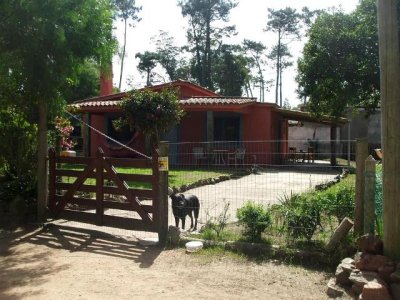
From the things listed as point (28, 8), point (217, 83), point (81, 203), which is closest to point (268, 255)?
point (81, 203)

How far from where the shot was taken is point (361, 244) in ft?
17.1

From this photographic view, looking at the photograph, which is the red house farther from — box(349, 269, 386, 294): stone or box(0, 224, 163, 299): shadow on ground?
box(349, 269, 386, 294): stone

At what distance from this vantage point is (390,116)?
506 cm

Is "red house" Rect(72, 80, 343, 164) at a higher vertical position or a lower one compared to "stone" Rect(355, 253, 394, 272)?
higher

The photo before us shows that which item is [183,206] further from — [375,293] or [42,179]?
[375,293]

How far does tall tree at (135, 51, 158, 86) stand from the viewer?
51844 mm

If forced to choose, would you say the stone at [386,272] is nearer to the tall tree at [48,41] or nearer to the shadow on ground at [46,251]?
the shadow on ground at [46,251]

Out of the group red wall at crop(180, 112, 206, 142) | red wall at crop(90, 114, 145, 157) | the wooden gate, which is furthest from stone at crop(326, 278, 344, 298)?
red wall at crop(180, 112, 206, 142)

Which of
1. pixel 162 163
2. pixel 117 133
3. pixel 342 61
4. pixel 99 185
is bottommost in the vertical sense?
pixel 99 185

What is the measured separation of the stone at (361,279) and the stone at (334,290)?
0.43ft

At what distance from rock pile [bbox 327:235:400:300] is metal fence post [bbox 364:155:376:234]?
47cm

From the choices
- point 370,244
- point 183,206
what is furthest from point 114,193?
point 370,244

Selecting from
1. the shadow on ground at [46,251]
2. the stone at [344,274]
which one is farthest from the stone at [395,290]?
the shadow on ground at [46,251]

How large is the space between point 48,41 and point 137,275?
409cm
